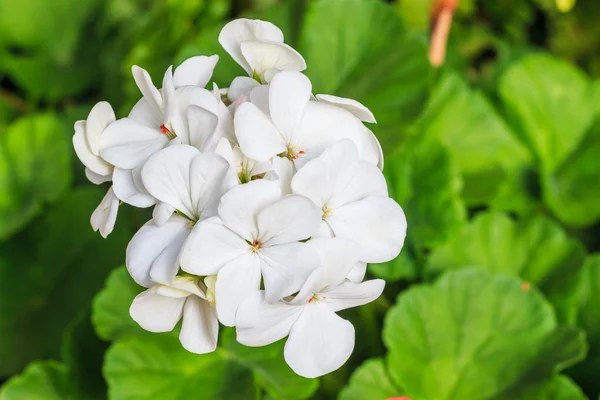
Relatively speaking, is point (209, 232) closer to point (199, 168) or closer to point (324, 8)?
point (199, 168)

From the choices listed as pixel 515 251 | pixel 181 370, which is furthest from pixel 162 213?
pixel 515 251

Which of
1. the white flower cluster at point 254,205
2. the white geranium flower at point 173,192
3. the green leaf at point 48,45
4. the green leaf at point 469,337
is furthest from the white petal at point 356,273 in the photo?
the green leaf at point 48,45

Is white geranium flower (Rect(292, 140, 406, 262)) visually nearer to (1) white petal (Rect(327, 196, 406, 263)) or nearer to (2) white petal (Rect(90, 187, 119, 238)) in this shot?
(1) white petal (Rect(327, 196, 406, 263))

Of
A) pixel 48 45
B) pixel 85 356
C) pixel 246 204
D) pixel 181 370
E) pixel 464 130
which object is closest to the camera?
pixel 246 204

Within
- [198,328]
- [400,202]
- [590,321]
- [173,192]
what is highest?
[173,192]

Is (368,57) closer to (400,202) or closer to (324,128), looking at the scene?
(400,202)

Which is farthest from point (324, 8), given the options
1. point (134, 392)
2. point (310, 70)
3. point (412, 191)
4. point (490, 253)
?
point (134, 392)

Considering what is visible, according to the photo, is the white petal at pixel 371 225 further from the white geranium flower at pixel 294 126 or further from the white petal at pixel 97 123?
the white petal at pixel 97 123
